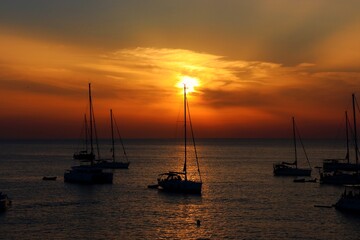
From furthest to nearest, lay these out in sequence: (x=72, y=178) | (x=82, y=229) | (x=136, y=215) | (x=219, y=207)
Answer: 1. (x=72, y=178)
2. (x=219, y=207)
3. (x=136, y=215)
4. (x=82, y=229)

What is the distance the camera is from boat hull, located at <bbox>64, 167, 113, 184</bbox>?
99581 millimetres

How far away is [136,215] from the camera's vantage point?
6531 centimetres

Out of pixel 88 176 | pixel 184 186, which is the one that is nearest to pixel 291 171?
pixel 184 186

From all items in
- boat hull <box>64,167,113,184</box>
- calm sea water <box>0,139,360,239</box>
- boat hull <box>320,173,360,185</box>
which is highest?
boat hull <box>64,167,113,184</box>

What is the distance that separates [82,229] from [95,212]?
11.5 metres

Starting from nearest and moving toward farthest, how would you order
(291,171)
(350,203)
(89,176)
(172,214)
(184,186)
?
(350,203) → (172,214) → (184,186) → (89,176) → (291,171)

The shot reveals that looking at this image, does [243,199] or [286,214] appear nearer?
[286,214]

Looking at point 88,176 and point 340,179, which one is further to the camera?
point 340,179

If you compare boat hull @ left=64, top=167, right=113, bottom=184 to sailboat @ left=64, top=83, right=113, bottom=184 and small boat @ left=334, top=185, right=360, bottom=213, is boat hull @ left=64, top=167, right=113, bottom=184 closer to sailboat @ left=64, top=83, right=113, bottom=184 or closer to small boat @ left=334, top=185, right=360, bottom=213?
sailboat @ left=64, top=83, right=113, bottom=184

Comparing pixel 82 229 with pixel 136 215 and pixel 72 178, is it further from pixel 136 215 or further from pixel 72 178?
pixel 72 178

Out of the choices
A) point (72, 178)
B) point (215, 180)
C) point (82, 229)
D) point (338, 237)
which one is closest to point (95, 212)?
point (82, 229)

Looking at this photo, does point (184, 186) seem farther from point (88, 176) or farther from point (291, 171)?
point (291, 171)

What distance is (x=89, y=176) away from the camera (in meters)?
99.4

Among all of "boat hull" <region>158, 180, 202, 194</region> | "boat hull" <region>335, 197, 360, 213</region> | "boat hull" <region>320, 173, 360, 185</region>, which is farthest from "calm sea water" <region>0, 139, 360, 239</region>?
"boat hull" <region>320, 173, 360, 185</region>
